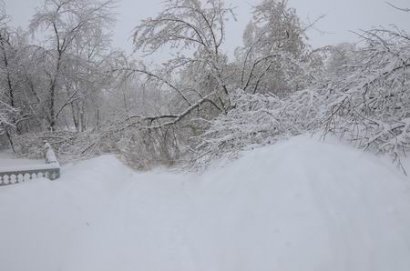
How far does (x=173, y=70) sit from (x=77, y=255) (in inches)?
269

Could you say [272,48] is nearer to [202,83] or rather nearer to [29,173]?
[202,83]

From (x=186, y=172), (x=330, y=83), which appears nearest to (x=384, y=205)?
(x=330, y=83)

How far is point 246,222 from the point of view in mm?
4023

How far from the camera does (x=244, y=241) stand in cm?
378

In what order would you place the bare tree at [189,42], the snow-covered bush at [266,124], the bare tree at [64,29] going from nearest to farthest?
the snow-covered bush at [266,124], the bare tree at [189,42], the bare tree at [64,29]

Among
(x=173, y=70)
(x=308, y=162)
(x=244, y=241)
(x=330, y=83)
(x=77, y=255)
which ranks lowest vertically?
(x=77, y=255)

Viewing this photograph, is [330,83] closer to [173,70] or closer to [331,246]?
[331,246]

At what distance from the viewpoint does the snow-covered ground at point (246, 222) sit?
3.29m

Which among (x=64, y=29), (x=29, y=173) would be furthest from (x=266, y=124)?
(x=64, y=29)

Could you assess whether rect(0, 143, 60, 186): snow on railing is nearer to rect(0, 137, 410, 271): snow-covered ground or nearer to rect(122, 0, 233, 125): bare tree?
rect(0, 137, 410, 271): snow-covered ground

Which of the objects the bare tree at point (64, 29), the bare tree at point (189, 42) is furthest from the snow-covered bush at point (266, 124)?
the bare tree at point (64, 29)

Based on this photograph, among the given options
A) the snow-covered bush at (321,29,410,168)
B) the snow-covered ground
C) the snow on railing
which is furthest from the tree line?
the snow on railing

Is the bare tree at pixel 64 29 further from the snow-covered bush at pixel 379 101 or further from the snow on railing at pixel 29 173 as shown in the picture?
the snow-covered bush at pixel 379 101

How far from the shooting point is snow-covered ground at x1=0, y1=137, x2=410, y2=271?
3.29 m
